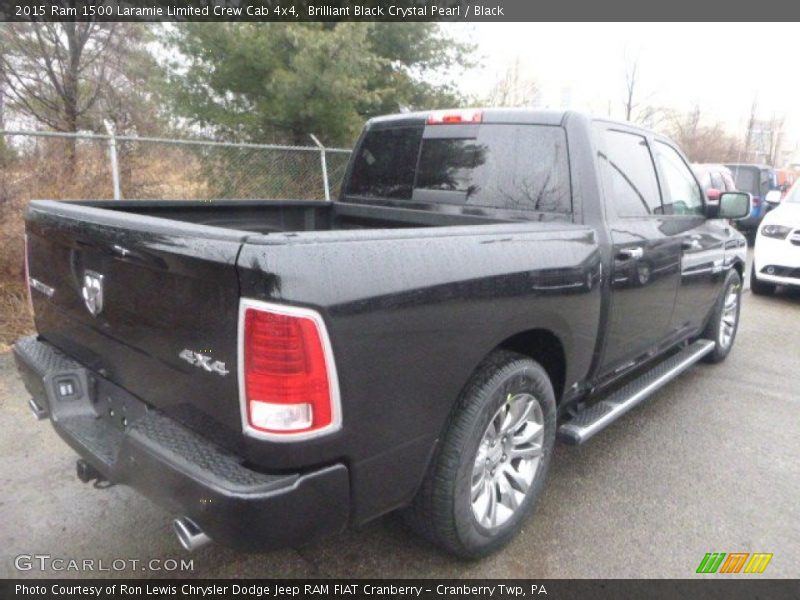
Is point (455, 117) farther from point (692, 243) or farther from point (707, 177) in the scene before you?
point (707, 177)

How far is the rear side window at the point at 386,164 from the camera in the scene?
3.51 metres

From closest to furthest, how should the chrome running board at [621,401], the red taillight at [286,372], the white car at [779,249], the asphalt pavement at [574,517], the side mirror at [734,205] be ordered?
the red taillight at [286,372]
the asphalt pavement at [574,517]
the chrome running board at [621,401]
the side mirror at [734,205]
the white car at [779,249]

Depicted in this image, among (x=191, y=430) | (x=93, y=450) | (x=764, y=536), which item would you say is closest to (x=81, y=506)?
(x=93, y=450)

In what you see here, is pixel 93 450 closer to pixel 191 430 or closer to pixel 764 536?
pixel 191 430

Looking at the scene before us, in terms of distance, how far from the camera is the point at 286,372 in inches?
65.5

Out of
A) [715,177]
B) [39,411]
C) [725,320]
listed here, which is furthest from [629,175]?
[715,177]

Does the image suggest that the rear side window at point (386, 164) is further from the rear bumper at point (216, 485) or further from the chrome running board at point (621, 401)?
the rear bumper at point (216, 485)

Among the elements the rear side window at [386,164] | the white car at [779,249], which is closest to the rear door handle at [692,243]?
the rear side window at [386,164]

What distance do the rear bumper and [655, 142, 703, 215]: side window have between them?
9.95 feet

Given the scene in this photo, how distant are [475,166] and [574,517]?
6.30ft

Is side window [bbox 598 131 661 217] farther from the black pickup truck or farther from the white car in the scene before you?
the white car

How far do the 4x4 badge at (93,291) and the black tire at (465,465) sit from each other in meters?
1.43

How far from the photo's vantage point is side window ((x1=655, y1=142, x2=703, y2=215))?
3816mm

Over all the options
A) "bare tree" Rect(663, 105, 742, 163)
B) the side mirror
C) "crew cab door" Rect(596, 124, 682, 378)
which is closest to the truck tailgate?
"crew cab door" Rect(596, 124, 682, 378)
